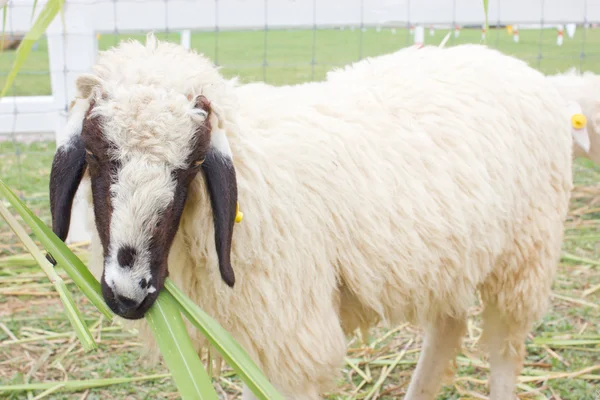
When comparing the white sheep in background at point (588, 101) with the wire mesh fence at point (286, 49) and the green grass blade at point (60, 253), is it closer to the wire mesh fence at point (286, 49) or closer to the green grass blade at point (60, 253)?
the wire mesh fence at point (286, 49)

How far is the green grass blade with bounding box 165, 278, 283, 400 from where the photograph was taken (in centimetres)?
146

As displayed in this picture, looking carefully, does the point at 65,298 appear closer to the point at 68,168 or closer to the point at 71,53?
the point at 68,168

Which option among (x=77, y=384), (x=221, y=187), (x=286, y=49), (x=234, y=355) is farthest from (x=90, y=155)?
(x=286, y=49)

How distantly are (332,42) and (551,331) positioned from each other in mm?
13220

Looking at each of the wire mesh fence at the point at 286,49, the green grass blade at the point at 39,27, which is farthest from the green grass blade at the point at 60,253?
the wire mesh fence at the point at 286,49

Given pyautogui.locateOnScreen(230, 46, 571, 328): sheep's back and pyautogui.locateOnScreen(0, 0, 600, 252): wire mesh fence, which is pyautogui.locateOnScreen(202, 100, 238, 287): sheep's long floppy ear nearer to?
pyautogui.locateOnScreen(230, 46, 571, 328): sheep's back

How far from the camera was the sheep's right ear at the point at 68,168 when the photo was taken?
177cm

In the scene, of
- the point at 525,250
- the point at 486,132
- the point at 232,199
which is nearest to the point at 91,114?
the point at 232,199

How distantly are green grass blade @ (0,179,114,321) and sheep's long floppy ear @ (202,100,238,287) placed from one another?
33 cm

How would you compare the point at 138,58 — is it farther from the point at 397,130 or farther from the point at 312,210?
the point at 397,130

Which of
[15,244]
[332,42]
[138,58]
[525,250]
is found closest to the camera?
[138,58]

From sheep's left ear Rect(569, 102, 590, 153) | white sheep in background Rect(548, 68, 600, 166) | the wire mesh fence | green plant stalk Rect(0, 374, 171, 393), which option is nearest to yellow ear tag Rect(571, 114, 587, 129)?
sheep's left ear Rect(569, 102, 590, 153)

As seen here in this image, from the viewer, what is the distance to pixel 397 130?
2.37 meters

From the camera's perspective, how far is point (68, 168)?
1.78m
